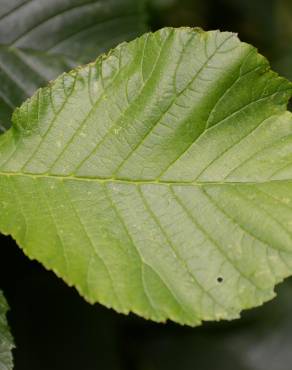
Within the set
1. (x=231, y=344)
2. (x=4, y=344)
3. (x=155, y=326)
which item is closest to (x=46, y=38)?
(x=4, y=344)

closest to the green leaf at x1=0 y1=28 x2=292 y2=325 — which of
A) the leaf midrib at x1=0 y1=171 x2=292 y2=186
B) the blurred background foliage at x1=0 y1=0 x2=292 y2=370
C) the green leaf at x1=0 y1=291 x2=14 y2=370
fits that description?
the leaf midrib at x1=0 y1=171 x2=292 y2=186

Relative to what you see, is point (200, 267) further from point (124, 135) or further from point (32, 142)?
point (32, 142)

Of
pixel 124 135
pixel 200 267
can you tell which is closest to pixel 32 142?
pixel 124 135

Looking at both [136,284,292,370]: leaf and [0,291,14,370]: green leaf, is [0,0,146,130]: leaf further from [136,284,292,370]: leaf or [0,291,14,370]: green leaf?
[136,284,292,370]: leaf

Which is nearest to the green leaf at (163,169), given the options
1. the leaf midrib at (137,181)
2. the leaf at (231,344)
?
the leaf midrib at (137,181)

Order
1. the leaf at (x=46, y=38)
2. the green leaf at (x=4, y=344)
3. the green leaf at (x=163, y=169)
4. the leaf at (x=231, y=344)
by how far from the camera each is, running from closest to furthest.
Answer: the green leaf at (x=163, y=169) → the green leaf at (x=4, y=344) → the leaf at (x=46, y=38) → the leaf at (x=231, y=344)

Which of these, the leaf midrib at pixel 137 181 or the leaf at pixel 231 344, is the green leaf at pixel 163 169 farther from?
the leaf at pixel 231 344
